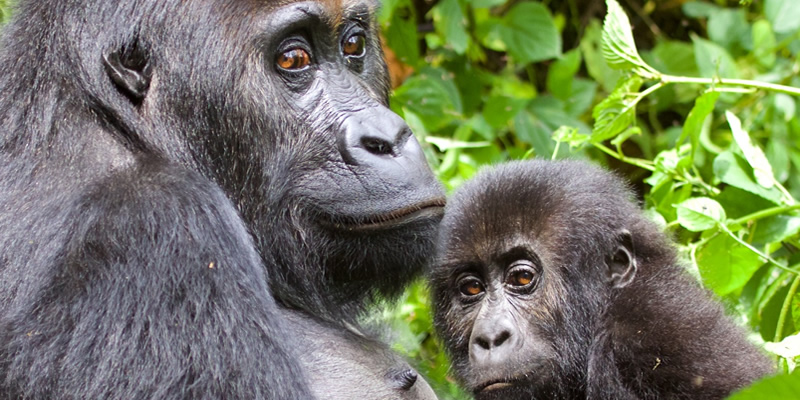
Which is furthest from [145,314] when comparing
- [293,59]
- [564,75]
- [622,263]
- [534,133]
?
[564,75]

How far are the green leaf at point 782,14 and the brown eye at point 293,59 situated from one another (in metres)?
2.94

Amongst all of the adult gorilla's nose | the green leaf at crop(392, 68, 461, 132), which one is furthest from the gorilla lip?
the green leaf at crop(392, 68, 461, 132)

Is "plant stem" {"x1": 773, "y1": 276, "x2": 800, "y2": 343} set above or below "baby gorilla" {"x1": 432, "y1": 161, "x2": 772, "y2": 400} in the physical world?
below

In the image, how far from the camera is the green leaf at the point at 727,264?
10.0 ft

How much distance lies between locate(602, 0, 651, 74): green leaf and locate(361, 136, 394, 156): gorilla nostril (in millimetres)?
1387

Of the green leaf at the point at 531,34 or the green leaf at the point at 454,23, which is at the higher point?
the green leaf at the point at 454,23

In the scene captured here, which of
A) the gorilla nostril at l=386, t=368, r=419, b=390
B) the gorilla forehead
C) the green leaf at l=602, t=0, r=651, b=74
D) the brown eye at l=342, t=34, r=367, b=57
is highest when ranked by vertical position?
the brown eye at l=342, t=34, r=367, b=57

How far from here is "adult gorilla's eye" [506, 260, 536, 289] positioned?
2752 millimetres

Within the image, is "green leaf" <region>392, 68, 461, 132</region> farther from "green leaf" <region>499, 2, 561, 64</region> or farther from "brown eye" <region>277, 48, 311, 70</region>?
"brown eye" <region>277, 48, 311, 70</region>

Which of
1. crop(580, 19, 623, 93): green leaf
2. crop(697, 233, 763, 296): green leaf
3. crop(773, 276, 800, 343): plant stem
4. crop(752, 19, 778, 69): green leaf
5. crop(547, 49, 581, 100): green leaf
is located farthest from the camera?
crop(580, 19, 623, 93): green leaf

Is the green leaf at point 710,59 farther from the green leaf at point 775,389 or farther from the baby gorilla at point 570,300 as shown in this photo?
the green leaf at point 775,389

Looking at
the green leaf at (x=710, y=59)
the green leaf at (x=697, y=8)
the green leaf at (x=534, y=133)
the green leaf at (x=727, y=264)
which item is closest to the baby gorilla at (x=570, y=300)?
the green leaf at (x=727, y=264)

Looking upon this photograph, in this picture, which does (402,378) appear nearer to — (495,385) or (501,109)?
(495,385)

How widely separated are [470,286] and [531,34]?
226 cm
